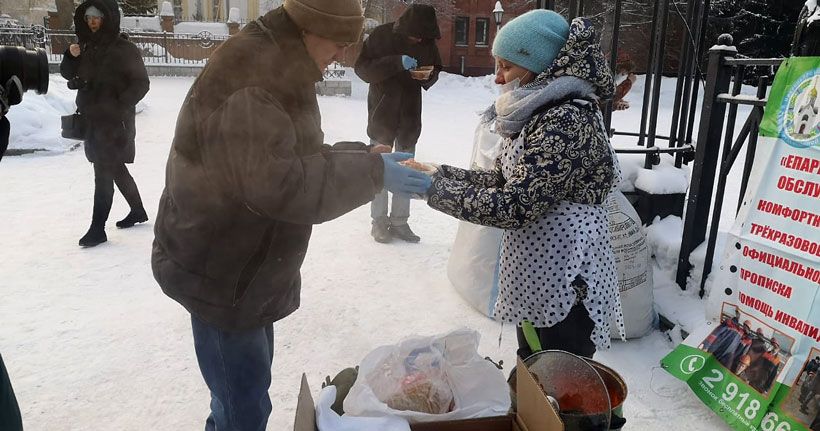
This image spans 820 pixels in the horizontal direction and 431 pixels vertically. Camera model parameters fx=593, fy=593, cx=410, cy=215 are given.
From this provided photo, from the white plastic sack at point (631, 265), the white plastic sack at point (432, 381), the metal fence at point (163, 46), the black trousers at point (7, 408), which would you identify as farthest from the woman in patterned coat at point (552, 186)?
the metal fence at point (163, 46)

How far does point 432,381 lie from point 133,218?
4.60 meters

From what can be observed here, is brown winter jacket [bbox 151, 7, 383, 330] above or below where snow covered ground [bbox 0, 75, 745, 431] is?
above

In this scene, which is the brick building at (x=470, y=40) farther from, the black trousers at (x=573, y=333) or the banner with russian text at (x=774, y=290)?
the black trousers at (x=573, y=333)

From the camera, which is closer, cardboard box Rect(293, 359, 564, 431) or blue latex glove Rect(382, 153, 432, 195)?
cardboard box Rect(293, 359, 564, 431)

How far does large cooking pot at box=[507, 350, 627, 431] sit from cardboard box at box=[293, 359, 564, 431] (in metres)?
0.11

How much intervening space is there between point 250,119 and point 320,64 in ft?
1.30

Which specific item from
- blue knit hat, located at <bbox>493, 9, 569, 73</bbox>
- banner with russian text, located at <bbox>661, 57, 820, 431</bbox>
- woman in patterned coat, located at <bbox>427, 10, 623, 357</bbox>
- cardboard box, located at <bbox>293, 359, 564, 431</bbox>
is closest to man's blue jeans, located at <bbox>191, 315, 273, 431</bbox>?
cardboard box, located at <bbox>293, 359, 564, 431</bbox>

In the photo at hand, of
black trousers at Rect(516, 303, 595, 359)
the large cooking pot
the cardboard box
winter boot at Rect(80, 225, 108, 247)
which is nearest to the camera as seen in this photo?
the cardboard box

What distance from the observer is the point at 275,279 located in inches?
72.4

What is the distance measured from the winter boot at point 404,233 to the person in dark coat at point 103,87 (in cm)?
242

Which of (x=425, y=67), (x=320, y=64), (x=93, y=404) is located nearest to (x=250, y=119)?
(x=320, y=64)

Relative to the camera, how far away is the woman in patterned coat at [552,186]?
2.00m

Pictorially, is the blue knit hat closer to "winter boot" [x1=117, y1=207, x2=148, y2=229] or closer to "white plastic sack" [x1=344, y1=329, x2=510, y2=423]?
"white plastic sack" [x1=344, y1=329, x2=510, y2=423]

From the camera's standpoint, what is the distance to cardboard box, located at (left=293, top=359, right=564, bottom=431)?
1.54 metres
